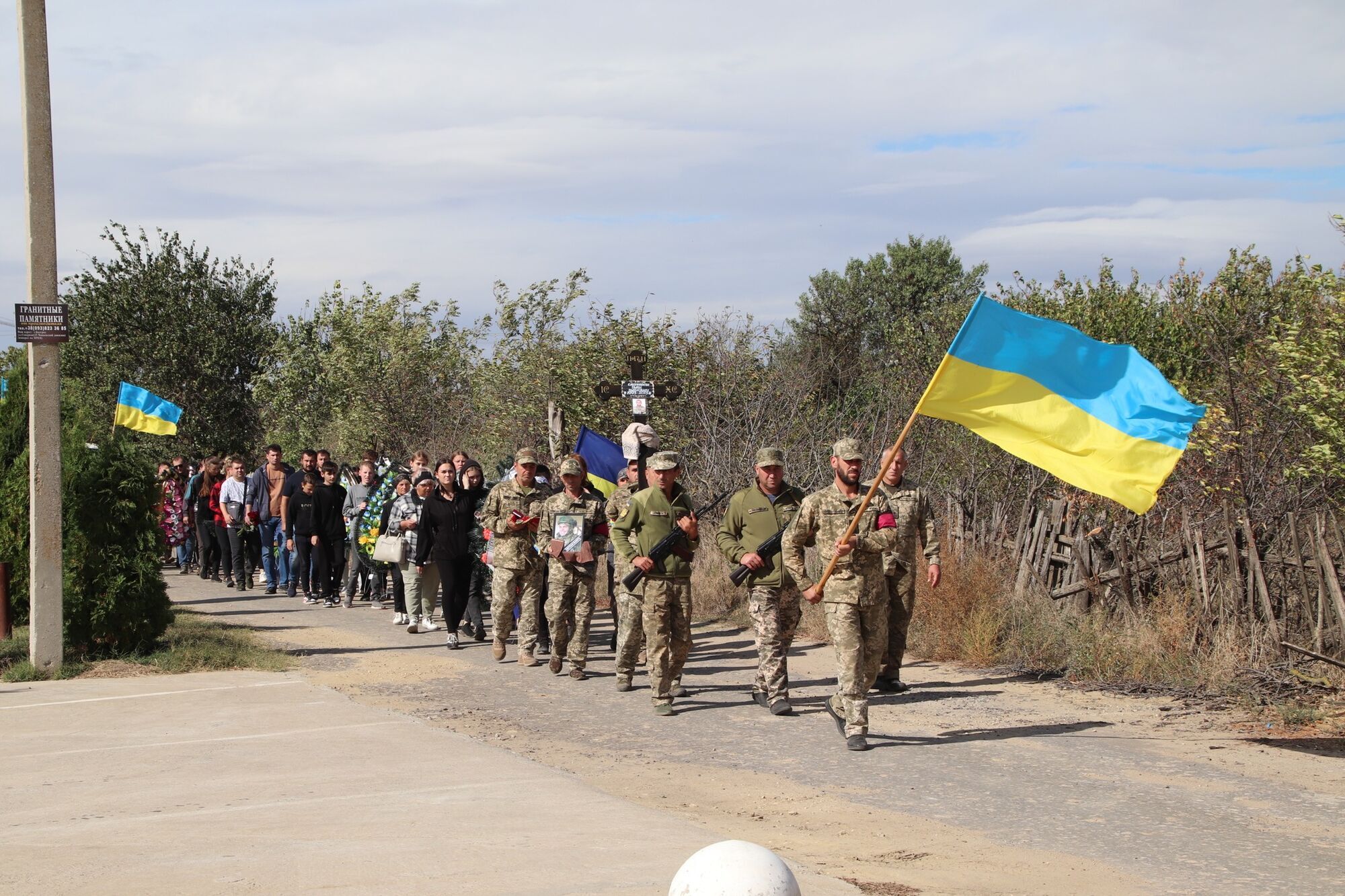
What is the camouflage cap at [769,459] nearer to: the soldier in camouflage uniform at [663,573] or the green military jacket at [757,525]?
the green military jacket at [757,525]

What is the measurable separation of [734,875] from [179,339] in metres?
37.5

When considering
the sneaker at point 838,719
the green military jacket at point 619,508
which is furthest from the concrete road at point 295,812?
the green military jacket at point 619,508

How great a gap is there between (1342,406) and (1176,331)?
47.7ft

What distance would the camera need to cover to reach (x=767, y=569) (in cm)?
1025

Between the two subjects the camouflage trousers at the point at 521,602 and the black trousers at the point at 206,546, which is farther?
the black trousers at the point at 206,546

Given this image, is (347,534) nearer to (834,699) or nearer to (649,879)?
(834,699)

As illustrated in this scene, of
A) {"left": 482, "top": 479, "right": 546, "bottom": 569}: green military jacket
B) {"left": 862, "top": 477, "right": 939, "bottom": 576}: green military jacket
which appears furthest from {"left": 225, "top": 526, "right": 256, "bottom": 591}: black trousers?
{"left": 862, "top": 477, "right": 939, "bottom": 576}: green military jacket

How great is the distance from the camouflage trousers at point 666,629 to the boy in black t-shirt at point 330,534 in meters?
8.26

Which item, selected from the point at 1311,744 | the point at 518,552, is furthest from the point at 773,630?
the point at 1311,744

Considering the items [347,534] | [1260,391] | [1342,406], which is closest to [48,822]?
[1342,406]

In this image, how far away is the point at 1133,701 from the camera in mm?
10141

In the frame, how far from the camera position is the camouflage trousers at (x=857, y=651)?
8.70 metres

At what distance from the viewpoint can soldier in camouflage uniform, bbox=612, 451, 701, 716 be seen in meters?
10.4

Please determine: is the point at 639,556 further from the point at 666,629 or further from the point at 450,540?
the point at 450,540
